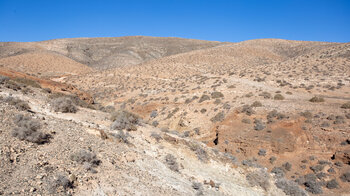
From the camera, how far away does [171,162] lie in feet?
27.1

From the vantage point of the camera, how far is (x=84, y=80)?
39.6m

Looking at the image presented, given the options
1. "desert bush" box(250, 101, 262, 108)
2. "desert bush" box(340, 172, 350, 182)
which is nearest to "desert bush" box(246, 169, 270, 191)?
"desert bush" box(340, 172, 350, 182)

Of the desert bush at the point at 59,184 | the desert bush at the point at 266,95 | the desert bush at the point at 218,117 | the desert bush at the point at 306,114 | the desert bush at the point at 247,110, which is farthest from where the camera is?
the desert bush at the point at 266,95

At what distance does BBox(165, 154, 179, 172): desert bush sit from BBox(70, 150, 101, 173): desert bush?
2612mm

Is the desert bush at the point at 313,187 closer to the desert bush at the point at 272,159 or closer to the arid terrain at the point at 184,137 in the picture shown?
the arid terrain at the point at 184,137

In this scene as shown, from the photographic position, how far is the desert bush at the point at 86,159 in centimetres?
597

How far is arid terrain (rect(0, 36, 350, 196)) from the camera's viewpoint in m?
5.90

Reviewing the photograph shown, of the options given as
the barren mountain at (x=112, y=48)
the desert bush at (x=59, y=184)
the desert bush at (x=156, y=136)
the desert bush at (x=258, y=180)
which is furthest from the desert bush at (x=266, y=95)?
the barren mountain at (x=112, y=48)

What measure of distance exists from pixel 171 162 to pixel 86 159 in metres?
3.03

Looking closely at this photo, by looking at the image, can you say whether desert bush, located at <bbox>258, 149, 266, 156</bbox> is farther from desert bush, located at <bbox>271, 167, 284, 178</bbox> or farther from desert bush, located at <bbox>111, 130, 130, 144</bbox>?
desert bush, located at <bbox>111, 130, 130, 144</bbox>

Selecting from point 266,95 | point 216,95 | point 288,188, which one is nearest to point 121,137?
point 288,188

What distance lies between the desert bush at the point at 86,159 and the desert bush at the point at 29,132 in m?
1.08

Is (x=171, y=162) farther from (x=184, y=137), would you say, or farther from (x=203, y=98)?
(x=203, y=98)

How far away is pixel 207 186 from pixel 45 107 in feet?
23.7
